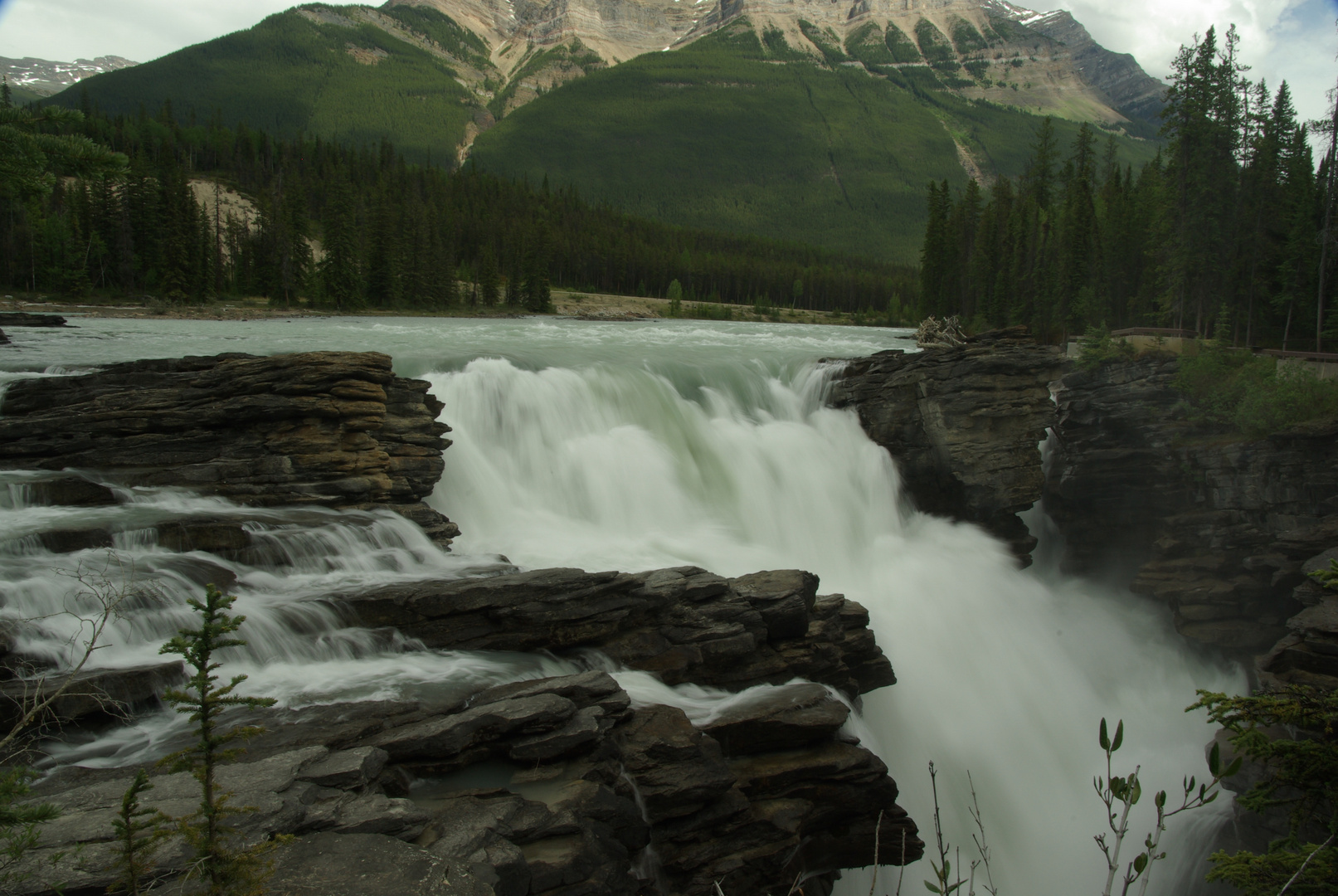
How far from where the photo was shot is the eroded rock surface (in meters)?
10.6

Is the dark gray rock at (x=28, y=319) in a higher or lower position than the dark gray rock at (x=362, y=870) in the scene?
higher

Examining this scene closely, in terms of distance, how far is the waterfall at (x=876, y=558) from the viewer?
44.4ft

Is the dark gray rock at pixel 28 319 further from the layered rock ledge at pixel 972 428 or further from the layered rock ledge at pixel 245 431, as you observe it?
the layered rock ledge at pixel 972 428

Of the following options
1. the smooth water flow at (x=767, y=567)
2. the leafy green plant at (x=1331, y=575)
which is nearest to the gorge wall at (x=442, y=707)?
the smooth water flow at (x=767, y=567)

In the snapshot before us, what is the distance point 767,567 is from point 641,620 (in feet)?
22.7

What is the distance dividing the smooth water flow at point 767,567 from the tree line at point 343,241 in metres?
6.09

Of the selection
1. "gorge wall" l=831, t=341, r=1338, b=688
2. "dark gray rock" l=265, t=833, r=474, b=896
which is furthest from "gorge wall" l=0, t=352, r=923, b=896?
"gorge wall" l=831, t=341, r=1338, b=688

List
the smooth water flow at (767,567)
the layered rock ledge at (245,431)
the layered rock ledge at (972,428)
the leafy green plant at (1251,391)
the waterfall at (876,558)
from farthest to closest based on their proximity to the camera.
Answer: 1. the layered rock ledge at (972,428)
2. the leafy green plant at (1251,391)
3. the layered rock ledge at (245,431)
4. the waterfall at (876,558)
5. the smooth water flow at (767,567)

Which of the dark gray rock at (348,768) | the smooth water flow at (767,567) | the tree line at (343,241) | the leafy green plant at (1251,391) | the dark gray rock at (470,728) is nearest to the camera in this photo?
the dark gray rock at (348,768)

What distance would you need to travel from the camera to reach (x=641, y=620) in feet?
36.9

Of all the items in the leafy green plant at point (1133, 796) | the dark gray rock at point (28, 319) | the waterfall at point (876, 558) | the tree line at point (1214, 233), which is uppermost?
the tree line at point (1214, 233)

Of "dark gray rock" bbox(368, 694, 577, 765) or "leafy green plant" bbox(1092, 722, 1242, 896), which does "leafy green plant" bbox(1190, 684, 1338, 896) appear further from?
"dark gray rock" bbox(368, 694, 577, 765)

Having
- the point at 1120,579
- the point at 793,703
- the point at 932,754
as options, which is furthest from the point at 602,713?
the point at 1120,579

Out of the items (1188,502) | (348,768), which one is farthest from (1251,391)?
Result: (348,768)
